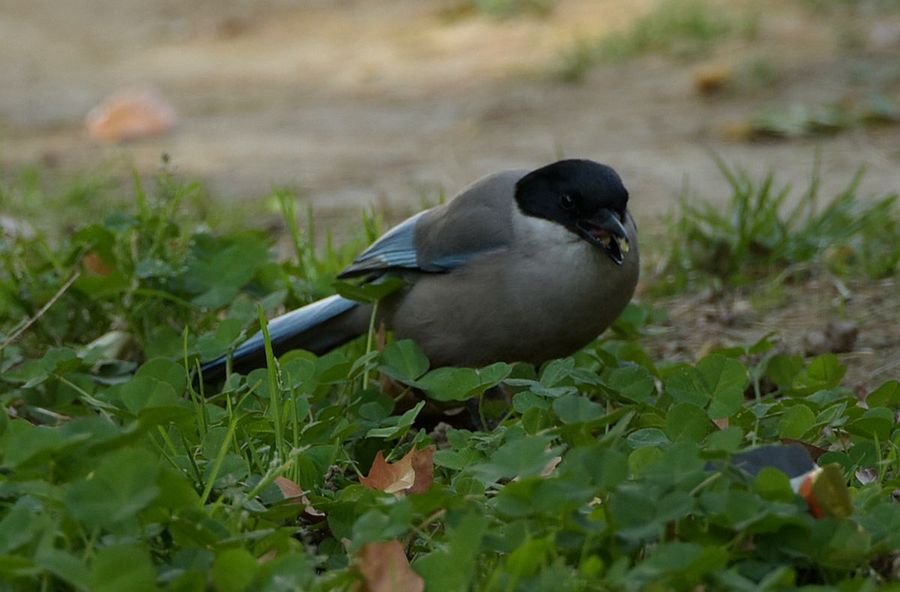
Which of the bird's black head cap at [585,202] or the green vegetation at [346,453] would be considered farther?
the bird's black head cap at [585,202]

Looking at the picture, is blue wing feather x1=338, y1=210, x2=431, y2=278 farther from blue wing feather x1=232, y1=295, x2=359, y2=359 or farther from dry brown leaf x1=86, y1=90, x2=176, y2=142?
dry brown leaf x1=86, y1=90, x2=176, y2=142

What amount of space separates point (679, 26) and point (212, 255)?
5133 mm

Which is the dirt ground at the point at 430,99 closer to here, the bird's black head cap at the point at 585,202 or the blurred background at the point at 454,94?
the blurred background at the point at 454,94

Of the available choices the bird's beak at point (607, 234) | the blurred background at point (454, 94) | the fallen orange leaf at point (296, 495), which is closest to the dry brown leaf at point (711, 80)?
the blurred background at point (454, 94)

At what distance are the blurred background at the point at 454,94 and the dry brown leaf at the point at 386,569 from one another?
9.69 ft

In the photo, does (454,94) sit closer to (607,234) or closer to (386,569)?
(607,234)

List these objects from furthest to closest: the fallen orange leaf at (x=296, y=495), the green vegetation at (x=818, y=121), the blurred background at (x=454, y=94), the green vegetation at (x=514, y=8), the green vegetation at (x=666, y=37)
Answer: the green vegetation at (x=514, y=8)
the green vegetation at (x=666, y=37)
the green vegetation at (x=818, y=121)
the blurred background at (x=454, y=94)
the fallen orange leaf at (x=296, y=495)

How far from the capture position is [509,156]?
22.3 ft

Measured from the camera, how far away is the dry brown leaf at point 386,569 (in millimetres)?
2225

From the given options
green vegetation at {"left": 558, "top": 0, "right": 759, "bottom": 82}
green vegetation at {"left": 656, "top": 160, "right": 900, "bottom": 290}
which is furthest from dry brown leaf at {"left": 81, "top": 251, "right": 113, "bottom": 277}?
green vegetation at {"left": 558, "top": 0, "right": 759, "bottom": 82}

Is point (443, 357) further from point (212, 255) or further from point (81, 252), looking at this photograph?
point (81, 252)

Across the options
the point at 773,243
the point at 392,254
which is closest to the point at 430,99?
the point at 773,243

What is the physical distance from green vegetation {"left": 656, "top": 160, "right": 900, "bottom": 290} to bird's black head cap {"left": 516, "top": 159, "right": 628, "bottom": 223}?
3.49 feet

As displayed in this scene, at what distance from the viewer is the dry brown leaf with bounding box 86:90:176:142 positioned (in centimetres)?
767
